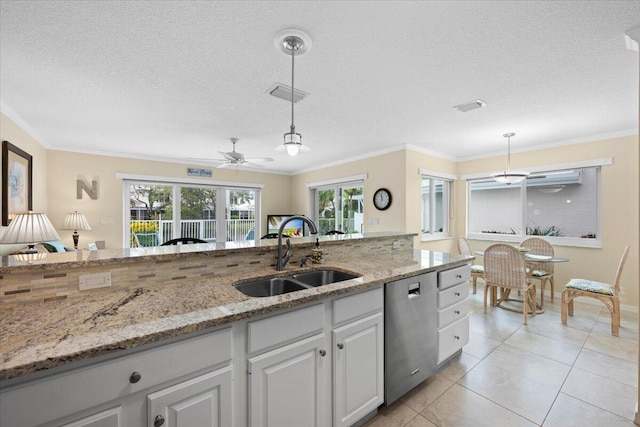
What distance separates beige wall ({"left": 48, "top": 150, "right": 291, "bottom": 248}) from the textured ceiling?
0.97 meters

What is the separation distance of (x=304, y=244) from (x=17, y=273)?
1.52m

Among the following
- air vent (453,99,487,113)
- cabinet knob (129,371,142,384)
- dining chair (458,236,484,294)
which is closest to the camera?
cabinet knob (129,371,142,384)

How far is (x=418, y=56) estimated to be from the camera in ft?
6.48

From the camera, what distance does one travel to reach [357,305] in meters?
1.57

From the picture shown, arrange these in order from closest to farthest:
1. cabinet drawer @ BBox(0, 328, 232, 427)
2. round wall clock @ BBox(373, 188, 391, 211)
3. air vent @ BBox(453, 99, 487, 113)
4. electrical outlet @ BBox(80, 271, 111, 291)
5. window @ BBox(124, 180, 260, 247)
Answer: cabinet drawer @ BBox(0, 328, 232, 427) < electrical outlet @ BBox(80, 271, 111, 291) < air vent @ BBox(453, 99, 487, 113) < round wall clock @ BBox(373, 188, 391, 211) < window @ BBox(124, 180, 260, 247)

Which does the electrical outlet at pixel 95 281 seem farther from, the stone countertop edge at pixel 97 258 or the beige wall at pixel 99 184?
the beige wall at pixel 99 184

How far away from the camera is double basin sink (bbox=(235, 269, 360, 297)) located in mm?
1711

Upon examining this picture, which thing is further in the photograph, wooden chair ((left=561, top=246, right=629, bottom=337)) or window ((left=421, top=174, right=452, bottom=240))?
window ((left=421, top=174, right=452, bottom=240))

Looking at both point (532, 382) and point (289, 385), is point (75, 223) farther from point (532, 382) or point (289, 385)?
point (532, 382)

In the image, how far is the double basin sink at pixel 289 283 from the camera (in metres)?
1.71

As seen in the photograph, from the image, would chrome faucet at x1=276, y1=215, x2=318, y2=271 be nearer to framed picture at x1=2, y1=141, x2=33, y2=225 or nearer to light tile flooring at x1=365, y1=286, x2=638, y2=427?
light tile flooring at x1=365, y1=286, x2=638, y2=427

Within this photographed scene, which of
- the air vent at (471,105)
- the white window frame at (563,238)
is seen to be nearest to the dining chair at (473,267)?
the white window frame at (563,238)

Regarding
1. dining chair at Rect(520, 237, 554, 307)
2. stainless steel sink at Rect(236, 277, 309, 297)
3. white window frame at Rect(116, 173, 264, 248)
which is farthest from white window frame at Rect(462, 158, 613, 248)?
white window frame at Rect(116, 173, 264, 248)

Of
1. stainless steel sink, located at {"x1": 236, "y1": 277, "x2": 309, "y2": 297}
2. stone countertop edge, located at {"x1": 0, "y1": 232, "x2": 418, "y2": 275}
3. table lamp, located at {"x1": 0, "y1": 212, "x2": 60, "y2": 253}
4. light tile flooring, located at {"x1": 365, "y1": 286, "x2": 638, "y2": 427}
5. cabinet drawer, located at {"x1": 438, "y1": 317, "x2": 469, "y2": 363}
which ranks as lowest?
light tile flooring, located at {"x1": 365, "y1": 286, "x2": 638, "y2": 427}
